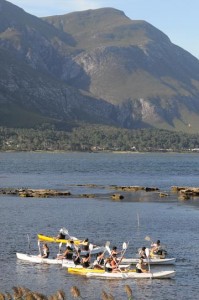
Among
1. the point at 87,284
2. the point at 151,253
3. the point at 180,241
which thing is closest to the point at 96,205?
the point at 180,241

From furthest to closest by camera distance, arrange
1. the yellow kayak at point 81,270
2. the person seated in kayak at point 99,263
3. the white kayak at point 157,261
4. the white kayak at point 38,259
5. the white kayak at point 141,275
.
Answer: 1. the white kayak at point 38,259
2. the white kayak at point 157,261
3. the person seated in kayak at point 99,263
4. the yellow kayak at point 81,270
5. the white kayak at point 141,275

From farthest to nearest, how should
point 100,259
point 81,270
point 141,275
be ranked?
1. point 100,259
2. point 81,270
3. point 141,275

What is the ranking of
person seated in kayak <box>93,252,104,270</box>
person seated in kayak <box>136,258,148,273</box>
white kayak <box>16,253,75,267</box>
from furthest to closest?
white kayak <box>16,253,75,267</box>, person seated in kayak <box>93,252,104,270</box>, person seated in kayak <box>136,258,148,273</box>

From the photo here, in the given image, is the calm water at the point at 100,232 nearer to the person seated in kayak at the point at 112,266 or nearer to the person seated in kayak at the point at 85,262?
the person seated in kayak at the point at 112,266

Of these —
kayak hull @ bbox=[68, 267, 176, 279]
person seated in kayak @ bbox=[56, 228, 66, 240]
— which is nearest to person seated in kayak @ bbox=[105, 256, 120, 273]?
kayak hull @ bbox=[68, 267, 176, 279]

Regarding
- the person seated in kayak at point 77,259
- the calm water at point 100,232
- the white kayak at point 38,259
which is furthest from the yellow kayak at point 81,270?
the white kayak at point 38,259

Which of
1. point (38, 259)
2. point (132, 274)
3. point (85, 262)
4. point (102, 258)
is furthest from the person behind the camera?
point (38, 259)

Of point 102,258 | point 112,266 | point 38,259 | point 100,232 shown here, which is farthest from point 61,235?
point 112,266

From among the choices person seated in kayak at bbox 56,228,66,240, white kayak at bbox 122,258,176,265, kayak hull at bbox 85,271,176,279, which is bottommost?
kayak hull at bbox 85,271,176,279

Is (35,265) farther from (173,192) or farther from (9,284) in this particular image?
(173,192)

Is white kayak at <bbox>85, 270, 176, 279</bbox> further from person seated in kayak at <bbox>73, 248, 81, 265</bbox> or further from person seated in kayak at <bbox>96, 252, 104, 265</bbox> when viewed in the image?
person seated in kayak at <bbox>73, 248, 81, 265</bbox>

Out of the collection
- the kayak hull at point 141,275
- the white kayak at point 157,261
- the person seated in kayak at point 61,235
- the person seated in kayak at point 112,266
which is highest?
the person seated in kayak at point 61,235

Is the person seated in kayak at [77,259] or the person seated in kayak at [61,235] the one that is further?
the person seated in kayak at [61,235]

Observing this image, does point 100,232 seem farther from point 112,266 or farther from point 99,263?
point 112,266
